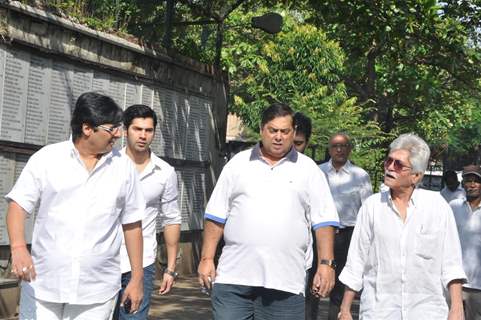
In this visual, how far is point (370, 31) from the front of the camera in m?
13.8

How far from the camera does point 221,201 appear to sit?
6.00 m

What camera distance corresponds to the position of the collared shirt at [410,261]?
5645 mm

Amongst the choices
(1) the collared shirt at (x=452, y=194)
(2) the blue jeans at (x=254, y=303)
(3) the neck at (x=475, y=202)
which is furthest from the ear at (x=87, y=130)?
(1) the collared shirt at (x=452, y=194)

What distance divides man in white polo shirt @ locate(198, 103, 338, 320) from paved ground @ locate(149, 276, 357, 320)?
15.4 ft

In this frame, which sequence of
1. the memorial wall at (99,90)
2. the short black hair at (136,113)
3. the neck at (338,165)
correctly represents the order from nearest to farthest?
1. the short black hair at (136,113)
2. the memorial wall at (99,90)
3. the neck at (338,165)

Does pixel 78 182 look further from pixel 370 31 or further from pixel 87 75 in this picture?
pixel 370 31

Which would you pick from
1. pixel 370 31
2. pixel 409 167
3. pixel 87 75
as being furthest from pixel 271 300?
pixel 370 31

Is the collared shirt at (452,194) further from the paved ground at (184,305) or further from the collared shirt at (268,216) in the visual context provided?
the collared shirt at (268,216)

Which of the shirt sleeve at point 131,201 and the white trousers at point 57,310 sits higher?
the shirt sleeve at point 131,201

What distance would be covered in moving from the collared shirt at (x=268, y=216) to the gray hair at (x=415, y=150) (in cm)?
52

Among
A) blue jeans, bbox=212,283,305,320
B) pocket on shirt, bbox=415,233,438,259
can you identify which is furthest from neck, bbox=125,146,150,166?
pocket on shirt, bbox=415,233,438,259

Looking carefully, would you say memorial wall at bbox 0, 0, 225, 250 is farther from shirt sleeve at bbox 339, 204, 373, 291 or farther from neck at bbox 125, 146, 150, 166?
shirt sleeve at bbox 339, 204, 373, 291

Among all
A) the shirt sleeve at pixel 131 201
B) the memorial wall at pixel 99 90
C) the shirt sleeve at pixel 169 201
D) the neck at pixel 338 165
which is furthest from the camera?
the neck at pixel 338 165

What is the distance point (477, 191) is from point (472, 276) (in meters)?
0.68
